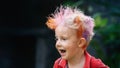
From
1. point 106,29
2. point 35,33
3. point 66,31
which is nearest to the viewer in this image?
point 66,31

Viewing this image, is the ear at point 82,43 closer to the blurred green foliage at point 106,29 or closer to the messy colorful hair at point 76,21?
the messy colorful hair at point 76,21

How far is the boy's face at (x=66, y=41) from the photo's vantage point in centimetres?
305

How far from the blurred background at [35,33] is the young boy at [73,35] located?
9.38ft

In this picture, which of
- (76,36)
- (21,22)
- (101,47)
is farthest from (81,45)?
(21,22)

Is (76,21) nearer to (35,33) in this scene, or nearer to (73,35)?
(73,35)

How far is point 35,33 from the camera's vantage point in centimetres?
677

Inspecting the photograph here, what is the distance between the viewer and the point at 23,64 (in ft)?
23.1

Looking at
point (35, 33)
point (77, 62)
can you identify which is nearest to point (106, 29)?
point (35, 33)

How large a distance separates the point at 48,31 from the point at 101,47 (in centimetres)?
69

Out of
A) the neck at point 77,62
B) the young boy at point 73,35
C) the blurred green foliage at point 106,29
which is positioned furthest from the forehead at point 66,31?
the blurred green foliage at point 106,29

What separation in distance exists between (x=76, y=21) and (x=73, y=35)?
0.07 m

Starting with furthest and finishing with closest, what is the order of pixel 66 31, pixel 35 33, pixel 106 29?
1. pixel 35 33
2. pixel 106 29
3. pixel 66 31

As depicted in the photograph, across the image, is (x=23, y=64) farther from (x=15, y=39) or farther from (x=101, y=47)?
(x=101, y=47)

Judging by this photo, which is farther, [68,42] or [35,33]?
[35,33]
